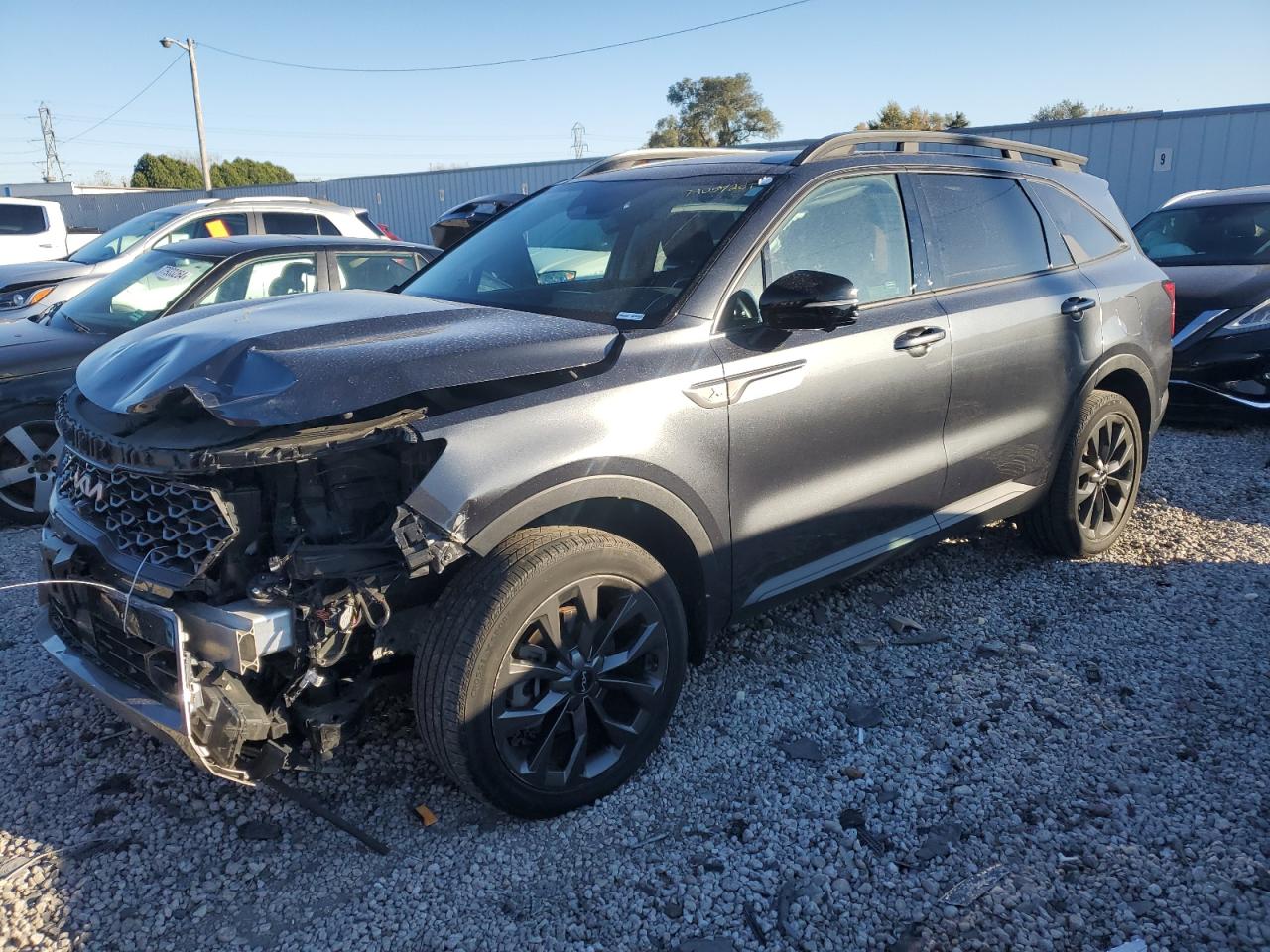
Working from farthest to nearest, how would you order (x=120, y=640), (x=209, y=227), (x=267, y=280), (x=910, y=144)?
(x=209, y=227)
(x=267, y=280)
(x=910, y=144)
(x=120, y=640)

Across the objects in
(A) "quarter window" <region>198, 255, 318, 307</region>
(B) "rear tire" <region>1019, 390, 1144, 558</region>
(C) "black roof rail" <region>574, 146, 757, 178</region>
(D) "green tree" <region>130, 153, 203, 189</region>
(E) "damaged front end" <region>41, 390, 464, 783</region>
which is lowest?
(B) "rear tire" <region>1019, 390, 1144, 558</region>

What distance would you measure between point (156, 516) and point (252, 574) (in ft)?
1.17

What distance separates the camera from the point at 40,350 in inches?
205

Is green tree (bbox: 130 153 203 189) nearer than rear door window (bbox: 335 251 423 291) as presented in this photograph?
No

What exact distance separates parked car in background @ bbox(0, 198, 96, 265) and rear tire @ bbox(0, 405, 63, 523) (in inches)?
427

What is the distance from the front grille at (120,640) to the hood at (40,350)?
2.83 m

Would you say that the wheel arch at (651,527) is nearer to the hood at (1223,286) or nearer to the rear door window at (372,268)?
the rear door window at (372,268)

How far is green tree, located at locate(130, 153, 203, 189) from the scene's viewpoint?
56.4m

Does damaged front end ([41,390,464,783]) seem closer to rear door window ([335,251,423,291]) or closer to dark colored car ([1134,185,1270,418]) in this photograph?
rear door window ([335,251,423,291])

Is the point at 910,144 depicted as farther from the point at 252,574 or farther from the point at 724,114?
the point at 724,114

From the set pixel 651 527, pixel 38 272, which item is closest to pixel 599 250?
pixel 651 527

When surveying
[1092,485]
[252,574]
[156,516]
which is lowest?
[1092,485]

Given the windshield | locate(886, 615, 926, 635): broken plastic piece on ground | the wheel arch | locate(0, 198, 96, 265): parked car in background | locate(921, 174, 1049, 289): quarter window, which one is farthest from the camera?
locate(0, 198, 96, 265): parked car in background

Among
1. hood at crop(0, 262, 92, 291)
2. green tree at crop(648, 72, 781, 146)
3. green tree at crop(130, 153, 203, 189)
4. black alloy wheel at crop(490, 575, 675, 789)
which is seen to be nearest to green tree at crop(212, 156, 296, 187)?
green tree at crop(130, 153, 203, 189)
